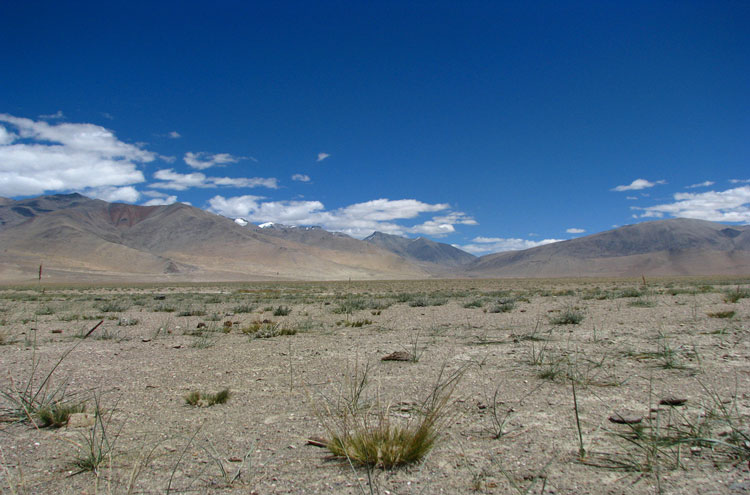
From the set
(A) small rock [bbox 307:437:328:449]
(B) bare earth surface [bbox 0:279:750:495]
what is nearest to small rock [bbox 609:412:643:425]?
(B) bare earth surface [bbox 0:279:750:495]

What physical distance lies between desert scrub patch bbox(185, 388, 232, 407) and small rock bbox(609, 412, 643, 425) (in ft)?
12.4

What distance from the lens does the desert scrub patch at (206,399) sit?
4668mm

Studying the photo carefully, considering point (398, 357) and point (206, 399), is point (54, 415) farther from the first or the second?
point (398, 357)

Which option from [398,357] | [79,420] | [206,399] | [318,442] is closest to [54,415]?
[79,420]

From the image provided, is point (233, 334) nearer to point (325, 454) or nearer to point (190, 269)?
point (325, 454)

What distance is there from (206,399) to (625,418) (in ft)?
13.3

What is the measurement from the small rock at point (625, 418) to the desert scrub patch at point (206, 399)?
3.78 m

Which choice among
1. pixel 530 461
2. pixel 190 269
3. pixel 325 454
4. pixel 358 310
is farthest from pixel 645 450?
pixel 190 269

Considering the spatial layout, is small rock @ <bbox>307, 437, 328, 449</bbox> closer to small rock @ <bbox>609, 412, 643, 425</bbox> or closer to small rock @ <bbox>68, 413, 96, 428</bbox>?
small rock @ <bbox>68, 413, 96, 428</bbox>

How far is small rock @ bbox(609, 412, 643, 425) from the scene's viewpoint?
12.0ft

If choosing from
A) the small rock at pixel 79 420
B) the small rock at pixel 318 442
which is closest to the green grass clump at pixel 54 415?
the small rock at pixel 79 420

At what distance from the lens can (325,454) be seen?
331 centimetres

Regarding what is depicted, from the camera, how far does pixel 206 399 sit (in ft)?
15.6

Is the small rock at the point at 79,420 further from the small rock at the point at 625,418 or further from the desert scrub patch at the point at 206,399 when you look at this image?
the small rock at the point at 625,418
